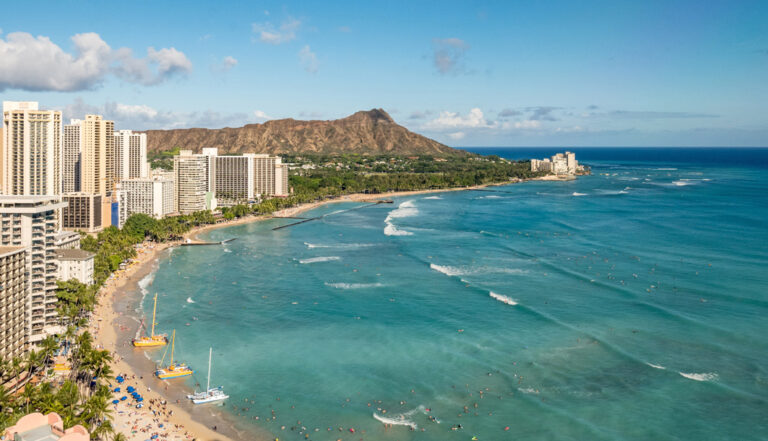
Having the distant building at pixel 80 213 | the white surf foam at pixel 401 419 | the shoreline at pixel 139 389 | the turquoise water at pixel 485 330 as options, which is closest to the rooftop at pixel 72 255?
the shoreline at pixel 139 389

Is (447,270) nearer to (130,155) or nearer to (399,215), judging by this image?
(399,215)

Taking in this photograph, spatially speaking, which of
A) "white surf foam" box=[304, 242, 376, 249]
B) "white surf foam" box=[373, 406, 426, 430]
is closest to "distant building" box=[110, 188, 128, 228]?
"white surf foam" box=[304, 242, 376, 249]

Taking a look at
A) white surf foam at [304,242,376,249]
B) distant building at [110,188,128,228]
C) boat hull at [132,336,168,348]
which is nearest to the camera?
boat hull at [132,336,168,348]

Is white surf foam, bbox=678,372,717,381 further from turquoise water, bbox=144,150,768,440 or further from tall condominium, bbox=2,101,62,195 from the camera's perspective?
tall condominium, bbox=2,101,62,195

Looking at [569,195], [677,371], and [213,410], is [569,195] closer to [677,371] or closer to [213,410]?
[677,371]

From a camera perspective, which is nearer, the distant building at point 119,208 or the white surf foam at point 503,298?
the white surf foam at point 503,298

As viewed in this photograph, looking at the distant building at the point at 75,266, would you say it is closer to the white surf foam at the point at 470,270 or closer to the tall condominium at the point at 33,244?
the tall condominium at the point at 33,244

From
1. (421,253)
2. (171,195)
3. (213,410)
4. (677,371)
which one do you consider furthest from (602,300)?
(171,195)
